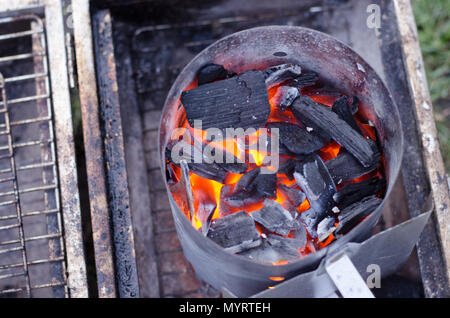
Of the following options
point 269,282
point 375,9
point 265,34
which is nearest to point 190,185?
point 269,282

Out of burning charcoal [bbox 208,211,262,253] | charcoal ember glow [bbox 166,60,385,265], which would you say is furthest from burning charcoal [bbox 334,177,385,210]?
burning charcoal [bbox 208,211,262,253]

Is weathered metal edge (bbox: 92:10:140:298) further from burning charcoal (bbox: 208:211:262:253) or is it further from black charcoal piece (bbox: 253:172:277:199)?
black charcoal piece (bbox: 253:172:277:199)

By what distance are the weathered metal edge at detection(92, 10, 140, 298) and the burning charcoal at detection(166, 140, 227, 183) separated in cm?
22

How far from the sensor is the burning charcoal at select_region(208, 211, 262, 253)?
1.11 meters

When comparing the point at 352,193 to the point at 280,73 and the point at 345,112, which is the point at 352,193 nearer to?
the point at 345,112

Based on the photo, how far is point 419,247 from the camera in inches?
50.5

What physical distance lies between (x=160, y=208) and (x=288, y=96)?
64cm

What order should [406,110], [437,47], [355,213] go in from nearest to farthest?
1. [355,213]
2. [406,110]
3. [437,47]

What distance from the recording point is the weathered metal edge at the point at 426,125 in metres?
1.24

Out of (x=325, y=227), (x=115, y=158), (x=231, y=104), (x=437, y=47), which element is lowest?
(x=325, y=227)

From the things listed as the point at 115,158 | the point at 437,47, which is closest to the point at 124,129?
the point at 115,158

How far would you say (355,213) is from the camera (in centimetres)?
110

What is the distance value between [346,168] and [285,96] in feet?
0.86

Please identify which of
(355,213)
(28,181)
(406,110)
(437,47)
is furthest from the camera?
(437,47)
